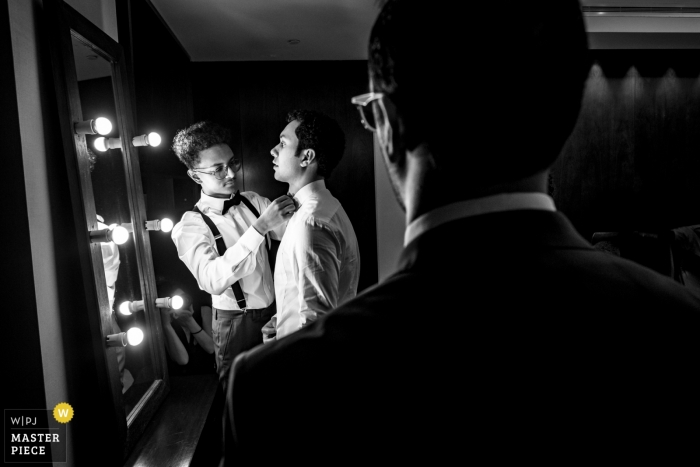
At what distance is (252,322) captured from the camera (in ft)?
8.16

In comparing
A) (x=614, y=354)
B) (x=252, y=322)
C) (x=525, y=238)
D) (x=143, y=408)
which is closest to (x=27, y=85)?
(x=143, y=408)

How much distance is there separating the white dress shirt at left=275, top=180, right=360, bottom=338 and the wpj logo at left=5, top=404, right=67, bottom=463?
0.81 meters

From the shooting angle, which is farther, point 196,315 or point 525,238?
point 196,315

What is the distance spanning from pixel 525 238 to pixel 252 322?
2219mm

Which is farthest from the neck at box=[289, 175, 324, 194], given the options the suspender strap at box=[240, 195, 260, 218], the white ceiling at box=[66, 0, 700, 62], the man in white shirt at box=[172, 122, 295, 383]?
the white ceiling at box=[66, 0, 700, 62]

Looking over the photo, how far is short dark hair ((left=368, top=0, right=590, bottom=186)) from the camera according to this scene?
44 centimetres

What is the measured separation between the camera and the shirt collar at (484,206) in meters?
0.47

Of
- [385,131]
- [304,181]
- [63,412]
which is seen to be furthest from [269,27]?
[385,131]

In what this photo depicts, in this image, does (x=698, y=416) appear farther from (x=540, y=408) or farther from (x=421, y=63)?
(x=421, y=63)

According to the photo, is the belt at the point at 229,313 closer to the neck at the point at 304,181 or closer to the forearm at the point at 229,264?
the forearm at the point at 229,264

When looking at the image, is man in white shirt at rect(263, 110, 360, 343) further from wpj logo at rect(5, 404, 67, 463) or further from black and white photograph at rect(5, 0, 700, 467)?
wpj logo at rect(5, 404, 67, 463)

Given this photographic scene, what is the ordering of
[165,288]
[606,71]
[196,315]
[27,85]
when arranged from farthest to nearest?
[606,71], [196,315], [165,288], [27,85]

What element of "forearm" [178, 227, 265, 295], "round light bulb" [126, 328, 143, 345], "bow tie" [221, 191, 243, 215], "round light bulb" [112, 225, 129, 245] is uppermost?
"bow tie" [221, 191, 243, 215]

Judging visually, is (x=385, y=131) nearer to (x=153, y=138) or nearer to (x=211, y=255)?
(x=153, y=138)
